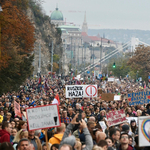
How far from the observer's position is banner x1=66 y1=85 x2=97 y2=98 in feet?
65.9

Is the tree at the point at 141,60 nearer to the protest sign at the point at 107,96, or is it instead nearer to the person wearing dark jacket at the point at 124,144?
the protest sign at the point at 107,96

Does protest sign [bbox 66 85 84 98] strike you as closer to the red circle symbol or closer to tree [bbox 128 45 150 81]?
the red circle symbol

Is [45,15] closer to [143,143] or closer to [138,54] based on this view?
[138,54]

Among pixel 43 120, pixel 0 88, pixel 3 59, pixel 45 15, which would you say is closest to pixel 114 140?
pixel 43 120

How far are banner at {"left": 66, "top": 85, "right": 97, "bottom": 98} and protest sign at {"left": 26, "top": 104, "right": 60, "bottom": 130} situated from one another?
1196cm

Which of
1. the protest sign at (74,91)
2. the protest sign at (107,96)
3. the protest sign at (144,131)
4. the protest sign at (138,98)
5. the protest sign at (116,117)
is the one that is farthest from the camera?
the protest sign at (107,96)

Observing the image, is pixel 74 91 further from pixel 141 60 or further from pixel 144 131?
pixel 141 60

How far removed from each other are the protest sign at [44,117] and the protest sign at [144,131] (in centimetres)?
154

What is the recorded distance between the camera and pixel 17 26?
27.5 meters

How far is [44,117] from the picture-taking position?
26.1ft

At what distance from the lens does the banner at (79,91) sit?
20.1 m

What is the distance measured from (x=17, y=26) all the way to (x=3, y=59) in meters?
3.96

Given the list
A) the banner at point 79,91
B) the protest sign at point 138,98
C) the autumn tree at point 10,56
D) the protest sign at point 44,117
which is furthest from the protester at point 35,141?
the autumn tree at point 10,56

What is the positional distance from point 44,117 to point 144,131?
1818mm
